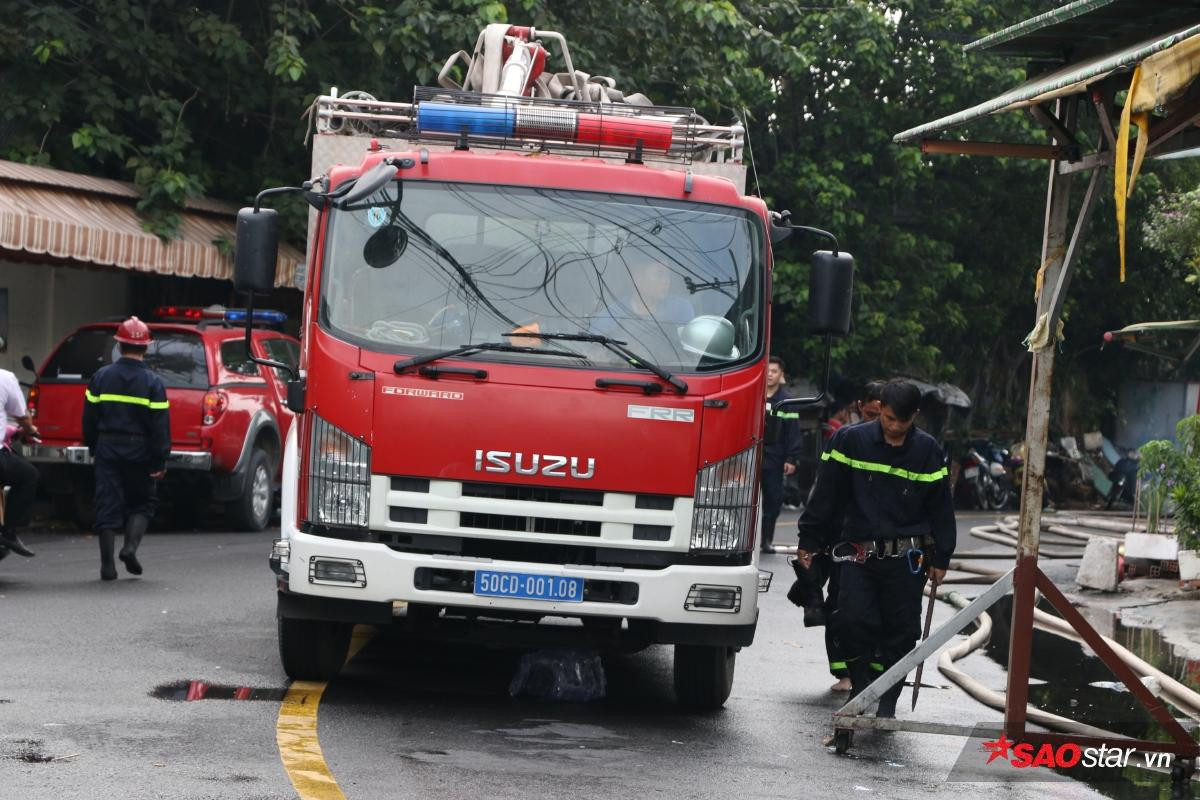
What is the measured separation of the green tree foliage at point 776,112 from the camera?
17.8m

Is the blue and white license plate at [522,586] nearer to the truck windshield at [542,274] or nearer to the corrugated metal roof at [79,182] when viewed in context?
the truck windshield at [542,274]

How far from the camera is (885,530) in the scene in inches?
302

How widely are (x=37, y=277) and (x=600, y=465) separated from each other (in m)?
13.3

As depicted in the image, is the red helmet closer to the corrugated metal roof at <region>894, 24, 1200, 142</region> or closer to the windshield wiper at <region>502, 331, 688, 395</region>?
the windshield wiper at <region>502, 331, 688, 395</region>

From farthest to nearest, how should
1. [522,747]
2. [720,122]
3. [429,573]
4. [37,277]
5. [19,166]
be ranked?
1. [720,122]
2. [37,277]
3. [19,166]
4. [429,573]
5. [522,747]

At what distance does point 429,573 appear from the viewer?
23.7 ft

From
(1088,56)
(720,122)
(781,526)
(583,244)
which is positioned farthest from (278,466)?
(1088,56)

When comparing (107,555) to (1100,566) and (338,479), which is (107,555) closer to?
(338,479)

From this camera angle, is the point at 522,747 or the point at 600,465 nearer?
the point at 522,747

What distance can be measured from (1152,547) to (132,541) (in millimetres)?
9122

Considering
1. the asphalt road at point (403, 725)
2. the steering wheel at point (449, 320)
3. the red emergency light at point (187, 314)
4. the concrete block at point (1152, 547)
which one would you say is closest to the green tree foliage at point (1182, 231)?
the concrete block at point (1152, 547)

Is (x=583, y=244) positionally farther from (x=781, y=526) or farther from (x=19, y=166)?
(x=781, y=526)

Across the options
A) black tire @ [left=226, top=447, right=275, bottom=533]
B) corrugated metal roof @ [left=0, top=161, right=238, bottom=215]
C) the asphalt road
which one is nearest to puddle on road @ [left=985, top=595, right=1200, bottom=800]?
the asphalt road

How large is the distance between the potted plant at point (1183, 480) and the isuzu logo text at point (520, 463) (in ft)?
24.6
